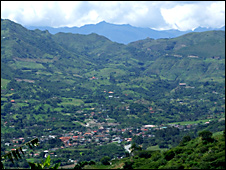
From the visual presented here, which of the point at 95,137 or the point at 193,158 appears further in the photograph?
the point at 95,137

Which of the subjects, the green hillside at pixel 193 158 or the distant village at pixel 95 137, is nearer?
the green hillside at pixel 193 158

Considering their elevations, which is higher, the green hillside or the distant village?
the green hillside

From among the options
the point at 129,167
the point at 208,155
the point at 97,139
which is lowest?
the point at 97,139

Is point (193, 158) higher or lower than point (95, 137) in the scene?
higher

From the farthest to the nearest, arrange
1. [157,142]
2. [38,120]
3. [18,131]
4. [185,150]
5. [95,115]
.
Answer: [95,115]
[38,120]
[18,131]
[157,142]
[185,150]

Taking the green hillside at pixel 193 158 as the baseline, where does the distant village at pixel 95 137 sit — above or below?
below

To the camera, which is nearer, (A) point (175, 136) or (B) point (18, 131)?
(A) point (175, 136)

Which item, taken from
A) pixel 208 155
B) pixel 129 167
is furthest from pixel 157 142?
pixel 208 155

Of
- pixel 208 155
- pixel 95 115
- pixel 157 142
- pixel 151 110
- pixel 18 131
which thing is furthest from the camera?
pixel 151 110

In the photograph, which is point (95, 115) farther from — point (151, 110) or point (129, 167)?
point (129, 167)

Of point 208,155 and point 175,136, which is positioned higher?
point 208,155

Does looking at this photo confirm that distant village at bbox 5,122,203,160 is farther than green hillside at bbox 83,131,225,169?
Yes
